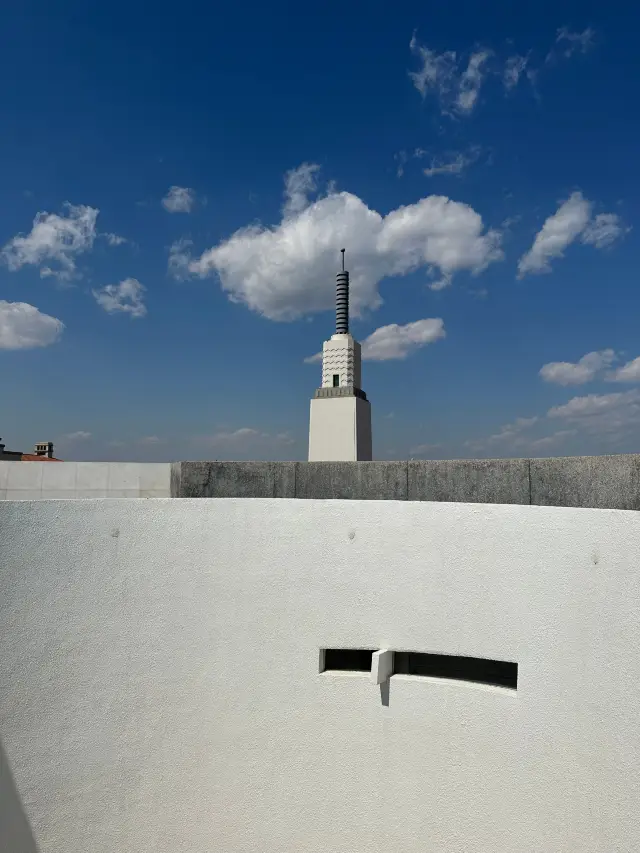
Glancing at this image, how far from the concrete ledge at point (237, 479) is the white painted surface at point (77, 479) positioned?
0.63 metres

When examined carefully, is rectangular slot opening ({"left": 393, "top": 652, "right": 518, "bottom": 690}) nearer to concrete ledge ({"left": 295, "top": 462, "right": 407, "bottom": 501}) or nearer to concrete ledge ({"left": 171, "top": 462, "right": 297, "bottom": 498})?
concrete ledge ({"left": 295, "top": 462, "right": 407, "bottom": 501})

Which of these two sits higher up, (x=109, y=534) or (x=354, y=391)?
(x=354, y=391)

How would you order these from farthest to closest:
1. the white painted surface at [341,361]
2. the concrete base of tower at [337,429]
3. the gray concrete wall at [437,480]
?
the white painted surface at [341,361] → the concrete base of tower at [337,429] → the gray concrete wall at [437,480]

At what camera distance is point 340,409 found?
17.1 m

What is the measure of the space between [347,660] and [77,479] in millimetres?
4403

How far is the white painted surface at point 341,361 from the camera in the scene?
692 inches

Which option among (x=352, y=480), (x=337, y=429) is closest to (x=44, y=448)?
(x=337, y=429)

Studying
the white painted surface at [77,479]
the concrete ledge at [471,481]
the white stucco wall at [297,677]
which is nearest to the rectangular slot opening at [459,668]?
the white stucco wall at [297,677]

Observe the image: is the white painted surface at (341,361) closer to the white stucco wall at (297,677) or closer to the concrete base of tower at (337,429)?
the concrete base of tower at (337,429)

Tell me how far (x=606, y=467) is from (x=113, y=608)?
5.23 m

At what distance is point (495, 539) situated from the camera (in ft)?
17.7

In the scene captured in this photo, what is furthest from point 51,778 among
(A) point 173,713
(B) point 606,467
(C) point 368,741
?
(B) point 606,467

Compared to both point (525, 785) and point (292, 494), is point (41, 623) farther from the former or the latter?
point (525, 785)

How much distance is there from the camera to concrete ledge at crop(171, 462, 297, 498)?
697 centimetres
